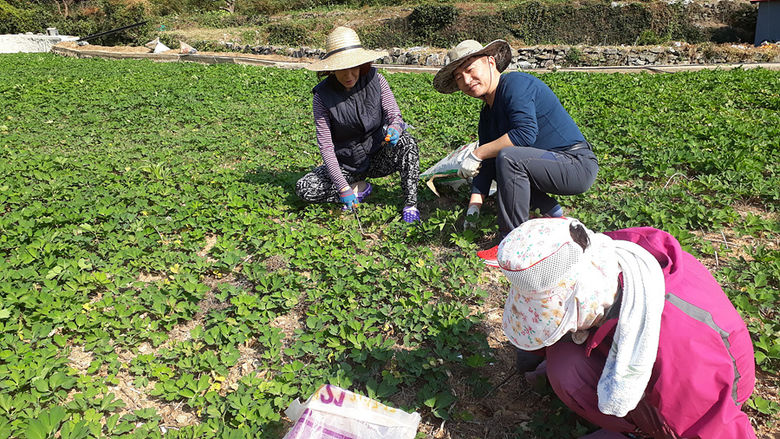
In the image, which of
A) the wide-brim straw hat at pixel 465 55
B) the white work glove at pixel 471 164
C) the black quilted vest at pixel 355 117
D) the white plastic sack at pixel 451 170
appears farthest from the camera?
the white plastic sack at pixel 451 170

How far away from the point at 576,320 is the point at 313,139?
205 inches

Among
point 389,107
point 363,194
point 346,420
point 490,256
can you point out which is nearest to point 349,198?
point 363,194

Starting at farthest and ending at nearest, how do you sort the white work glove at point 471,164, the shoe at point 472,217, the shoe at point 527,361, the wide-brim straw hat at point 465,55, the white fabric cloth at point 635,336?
the shoe at point 472,217 < the white work glove at point 471,164 < the wide-brim straw hat at point 465,55 < the shoe at point 527,361 < the white fabric cloth at point 635,336

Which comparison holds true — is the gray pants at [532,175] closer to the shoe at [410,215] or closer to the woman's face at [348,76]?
the shoe at [410,215]

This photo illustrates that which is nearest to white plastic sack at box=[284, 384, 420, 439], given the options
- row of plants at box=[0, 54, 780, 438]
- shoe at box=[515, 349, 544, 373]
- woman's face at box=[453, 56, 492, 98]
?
row of plants at box=[0, 54, 780, 438]

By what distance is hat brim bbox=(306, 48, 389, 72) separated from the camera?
3.38m

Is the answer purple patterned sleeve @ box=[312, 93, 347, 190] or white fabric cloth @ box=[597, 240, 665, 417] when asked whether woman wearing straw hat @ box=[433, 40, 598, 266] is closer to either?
purple patterned sleeve @ box=[312, 93, 347, 190]

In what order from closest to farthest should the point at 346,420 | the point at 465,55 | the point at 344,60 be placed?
the point at 346,420 < the point at 465,55 < the point at 344,60

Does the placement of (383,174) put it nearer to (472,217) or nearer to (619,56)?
(472,217)

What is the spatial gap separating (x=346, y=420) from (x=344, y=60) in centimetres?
254

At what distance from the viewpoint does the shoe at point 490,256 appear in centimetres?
310

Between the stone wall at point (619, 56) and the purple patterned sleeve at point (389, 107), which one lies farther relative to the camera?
the stone wall at point (619, 56)

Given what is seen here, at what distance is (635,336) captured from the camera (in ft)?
4.57

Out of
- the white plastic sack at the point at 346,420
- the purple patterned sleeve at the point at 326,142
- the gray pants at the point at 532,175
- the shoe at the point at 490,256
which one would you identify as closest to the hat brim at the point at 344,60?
the purple patterned sleeve at the point at 326,142
